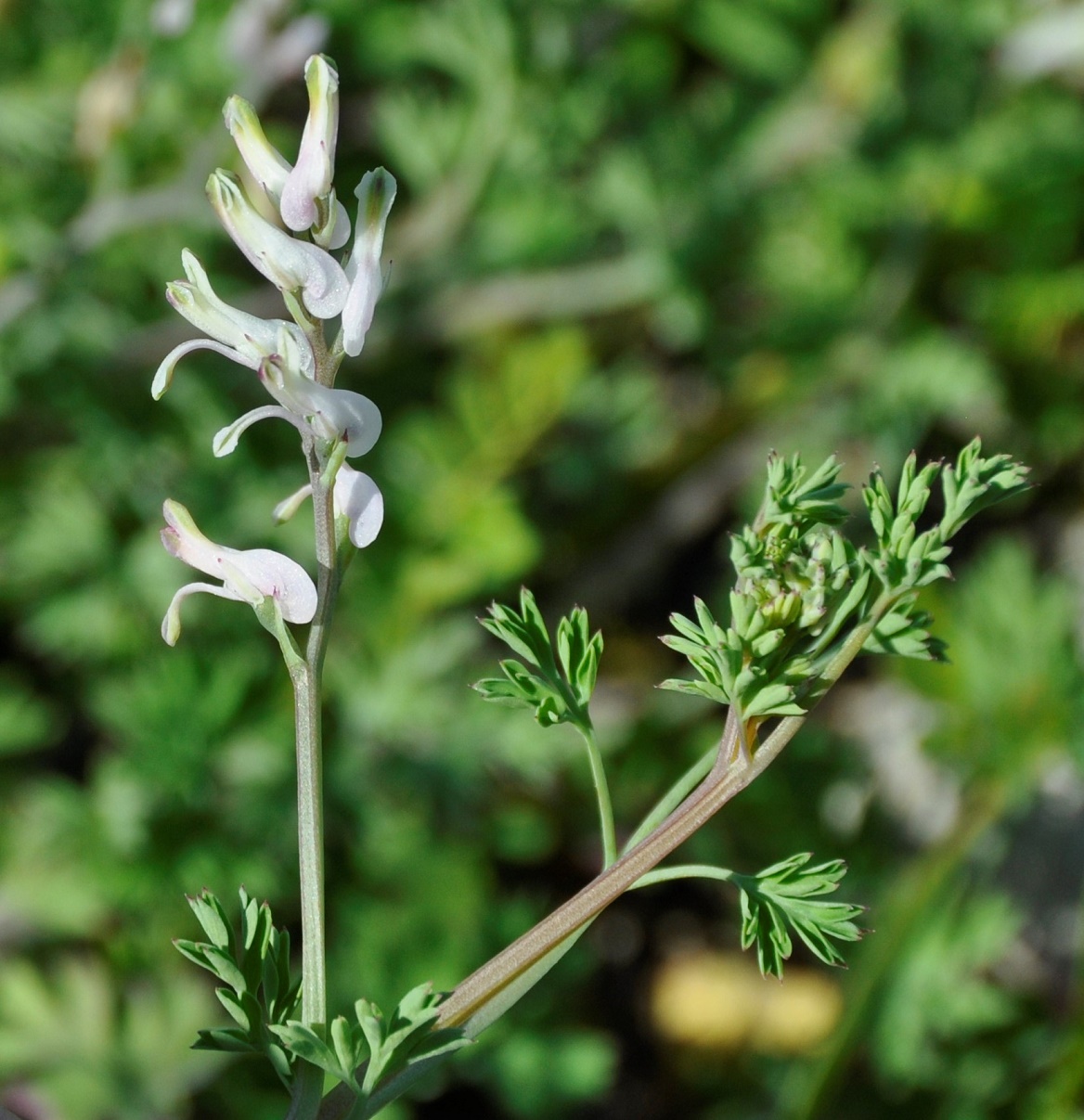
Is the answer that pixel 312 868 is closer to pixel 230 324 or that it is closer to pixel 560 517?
pixel 230 324

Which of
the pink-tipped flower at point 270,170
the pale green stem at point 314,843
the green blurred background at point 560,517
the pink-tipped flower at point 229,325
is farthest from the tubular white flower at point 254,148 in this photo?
the green blurred background at point 560,517

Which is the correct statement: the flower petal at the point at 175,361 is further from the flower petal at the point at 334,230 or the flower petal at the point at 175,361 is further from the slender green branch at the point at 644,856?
the slender green branch at the point at 644,856

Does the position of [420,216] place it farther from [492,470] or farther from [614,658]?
[614,658]

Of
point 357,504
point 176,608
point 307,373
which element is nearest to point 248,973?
point 176,608

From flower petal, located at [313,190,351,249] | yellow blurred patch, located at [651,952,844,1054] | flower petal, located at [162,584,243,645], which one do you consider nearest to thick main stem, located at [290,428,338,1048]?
flower petal, located at [162,584,243,645]

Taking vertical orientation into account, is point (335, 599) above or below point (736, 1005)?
above

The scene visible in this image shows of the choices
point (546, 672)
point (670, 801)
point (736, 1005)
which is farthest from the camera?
point (736, 1005)

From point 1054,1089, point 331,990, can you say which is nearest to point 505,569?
point 331,990
